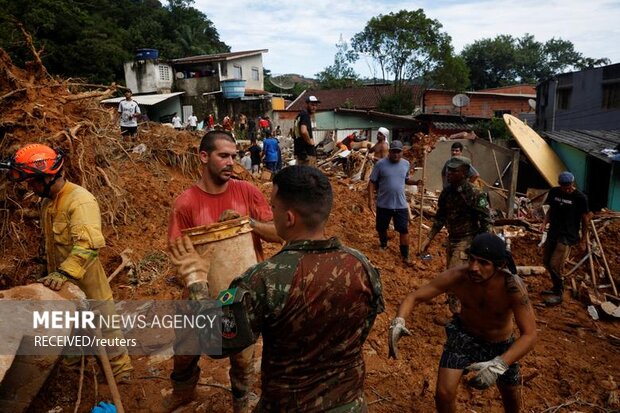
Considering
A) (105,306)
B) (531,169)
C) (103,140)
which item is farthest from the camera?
(531,169)

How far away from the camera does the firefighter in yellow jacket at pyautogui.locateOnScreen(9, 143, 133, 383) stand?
2945mm

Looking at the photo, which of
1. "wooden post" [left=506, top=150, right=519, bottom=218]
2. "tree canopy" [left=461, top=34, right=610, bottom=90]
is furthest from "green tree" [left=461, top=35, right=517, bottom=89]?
"wooden post" [left=506, top=150, right=519, bottom=218]

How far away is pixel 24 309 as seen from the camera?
2.66m

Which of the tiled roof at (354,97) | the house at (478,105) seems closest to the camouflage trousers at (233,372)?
the house at (478,105)

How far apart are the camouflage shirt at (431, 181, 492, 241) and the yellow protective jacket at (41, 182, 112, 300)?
146 inches

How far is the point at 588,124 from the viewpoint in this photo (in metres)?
18.2

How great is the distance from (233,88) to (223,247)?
27.8 metres

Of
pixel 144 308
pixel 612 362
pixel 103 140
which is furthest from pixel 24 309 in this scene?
pixel 612 362

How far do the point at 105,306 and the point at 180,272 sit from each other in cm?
166

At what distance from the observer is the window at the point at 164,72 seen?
31.3m

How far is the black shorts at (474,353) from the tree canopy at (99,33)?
1800 centimetres

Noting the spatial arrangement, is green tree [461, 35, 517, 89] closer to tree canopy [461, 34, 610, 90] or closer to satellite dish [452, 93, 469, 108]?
tree canopy [461, 34, 610, 90]

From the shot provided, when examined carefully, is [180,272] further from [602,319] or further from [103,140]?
[602,319]

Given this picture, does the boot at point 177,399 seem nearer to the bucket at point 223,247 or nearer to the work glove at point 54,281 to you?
the bucket at point 223,247
